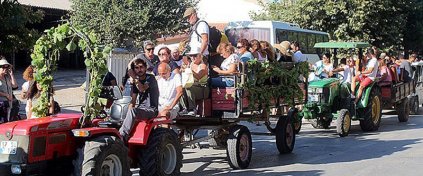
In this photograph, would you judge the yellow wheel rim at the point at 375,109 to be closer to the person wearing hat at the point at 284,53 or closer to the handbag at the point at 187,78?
the person wearing hat at the point at 284,53

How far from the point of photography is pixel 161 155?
805 cm

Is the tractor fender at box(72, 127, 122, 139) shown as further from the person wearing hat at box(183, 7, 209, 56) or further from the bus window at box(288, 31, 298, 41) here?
the bus window at box(288, 31, 298, 41)

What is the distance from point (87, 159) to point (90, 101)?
69cm

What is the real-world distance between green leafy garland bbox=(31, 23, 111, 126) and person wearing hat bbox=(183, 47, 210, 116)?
2511 millimetres

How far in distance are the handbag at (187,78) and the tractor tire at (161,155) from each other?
122 cm

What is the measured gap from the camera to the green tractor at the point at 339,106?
1373 cm

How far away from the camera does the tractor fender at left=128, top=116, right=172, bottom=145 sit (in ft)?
25.4

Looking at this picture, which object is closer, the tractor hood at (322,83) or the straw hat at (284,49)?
the straw hat at (284,49)

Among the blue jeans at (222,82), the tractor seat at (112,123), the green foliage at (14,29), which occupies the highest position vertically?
the green foliage at (14,29)

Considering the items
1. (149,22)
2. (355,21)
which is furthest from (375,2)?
(149,22)

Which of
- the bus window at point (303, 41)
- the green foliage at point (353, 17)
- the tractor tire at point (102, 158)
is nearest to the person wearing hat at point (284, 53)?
the tractor tire at point (102, 158)

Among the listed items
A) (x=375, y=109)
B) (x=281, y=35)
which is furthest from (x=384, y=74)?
(x=281, y=35)

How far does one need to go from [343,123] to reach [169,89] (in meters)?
5.77

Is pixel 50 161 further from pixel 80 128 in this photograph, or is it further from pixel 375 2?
pixel 375 2
